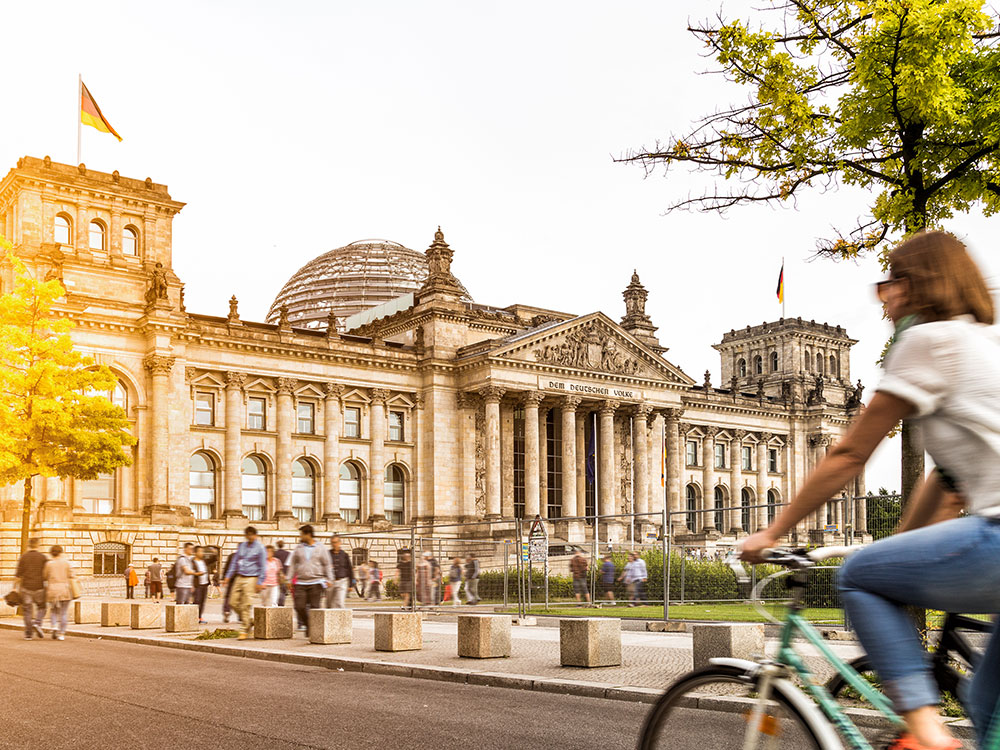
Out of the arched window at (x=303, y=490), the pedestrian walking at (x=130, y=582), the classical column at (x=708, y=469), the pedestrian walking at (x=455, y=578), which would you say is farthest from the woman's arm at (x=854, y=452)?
the classical column at (x=708, y=469)

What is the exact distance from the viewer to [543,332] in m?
67.8

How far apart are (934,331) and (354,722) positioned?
7.66 metres

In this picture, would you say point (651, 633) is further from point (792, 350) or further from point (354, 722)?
point (792, 350)

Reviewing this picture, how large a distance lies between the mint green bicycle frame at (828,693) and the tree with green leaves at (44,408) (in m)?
37.0

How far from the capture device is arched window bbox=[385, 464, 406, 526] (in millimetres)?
66750

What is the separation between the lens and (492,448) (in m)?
66.3

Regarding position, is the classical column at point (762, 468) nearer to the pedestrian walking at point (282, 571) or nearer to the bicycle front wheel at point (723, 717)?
the pedestrian walking at point (282, 571)

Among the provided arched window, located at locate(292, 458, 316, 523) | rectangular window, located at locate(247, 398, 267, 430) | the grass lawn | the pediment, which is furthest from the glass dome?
the grass lawn

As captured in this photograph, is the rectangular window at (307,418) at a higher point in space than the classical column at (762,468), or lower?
higher

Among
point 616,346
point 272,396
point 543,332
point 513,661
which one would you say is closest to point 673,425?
point 616,346

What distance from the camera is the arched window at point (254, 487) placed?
200 ft

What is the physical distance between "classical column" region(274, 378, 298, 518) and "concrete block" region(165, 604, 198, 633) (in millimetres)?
35547

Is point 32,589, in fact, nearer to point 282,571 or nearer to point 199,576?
point 199,576

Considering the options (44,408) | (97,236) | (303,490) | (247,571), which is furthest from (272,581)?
(303,490)
